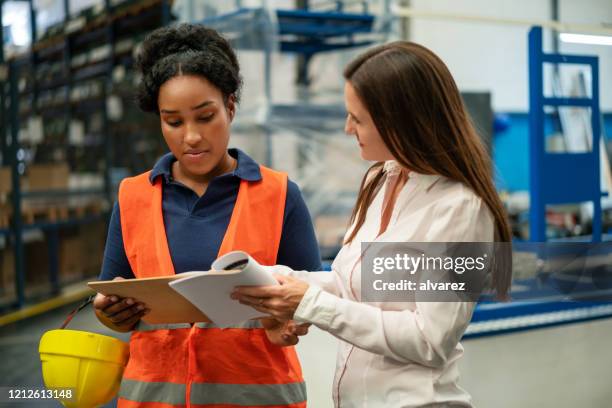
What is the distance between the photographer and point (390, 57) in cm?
120

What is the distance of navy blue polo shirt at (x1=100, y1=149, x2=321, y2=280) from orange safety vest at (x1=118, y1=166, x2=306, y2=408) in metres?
Result: 0.03

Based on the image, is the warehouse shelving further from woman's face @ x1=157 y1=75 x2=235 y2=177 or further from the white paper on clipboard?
the white paper on clipboard

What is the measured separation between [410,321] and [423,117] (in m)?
0.37

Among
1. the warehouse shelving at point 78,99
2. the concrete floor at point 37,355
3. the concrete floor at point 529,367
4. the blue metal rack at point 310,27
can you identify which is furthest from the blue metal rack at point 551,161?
the warehouse shelving at point 78,99

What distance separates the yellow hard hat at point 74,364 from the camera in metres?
1.48

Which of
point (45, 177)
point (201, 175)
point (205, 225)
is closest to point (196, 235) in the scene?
point (205, 225)

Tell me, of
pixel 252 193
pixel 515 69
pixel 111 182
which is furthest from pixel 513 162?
pixel 252 193

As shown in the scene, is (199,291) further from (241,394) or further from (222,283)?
(241,394)

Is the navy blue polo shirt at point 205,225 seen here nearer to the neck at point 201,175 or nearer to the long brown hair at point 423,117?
the neck at point 201,175

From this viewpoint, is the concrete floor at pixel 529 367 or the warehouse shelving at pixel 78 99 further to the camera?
the warehouse shelving at pixel 78 99

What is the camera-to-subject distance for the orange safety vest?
1435 millimetres

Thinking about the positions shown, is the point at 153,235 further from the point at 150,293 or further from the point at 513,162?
the point at 513,162


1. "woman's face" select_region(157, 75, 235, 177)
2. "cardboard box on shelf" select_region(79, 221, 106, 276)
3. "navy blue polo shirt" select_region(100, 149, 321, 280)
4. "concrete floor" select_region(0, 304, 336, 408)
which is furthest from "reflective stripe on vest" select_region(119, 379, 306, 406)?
"cardboard box on shelf" select_region(79, 221, 106, 276)

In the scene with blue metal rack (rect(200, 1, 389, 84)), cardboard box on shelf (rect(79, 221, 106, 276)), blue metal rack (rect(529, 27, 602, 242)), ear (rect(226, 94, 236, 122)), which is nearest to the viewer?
ear (rect(226, 94, 236, 122))
